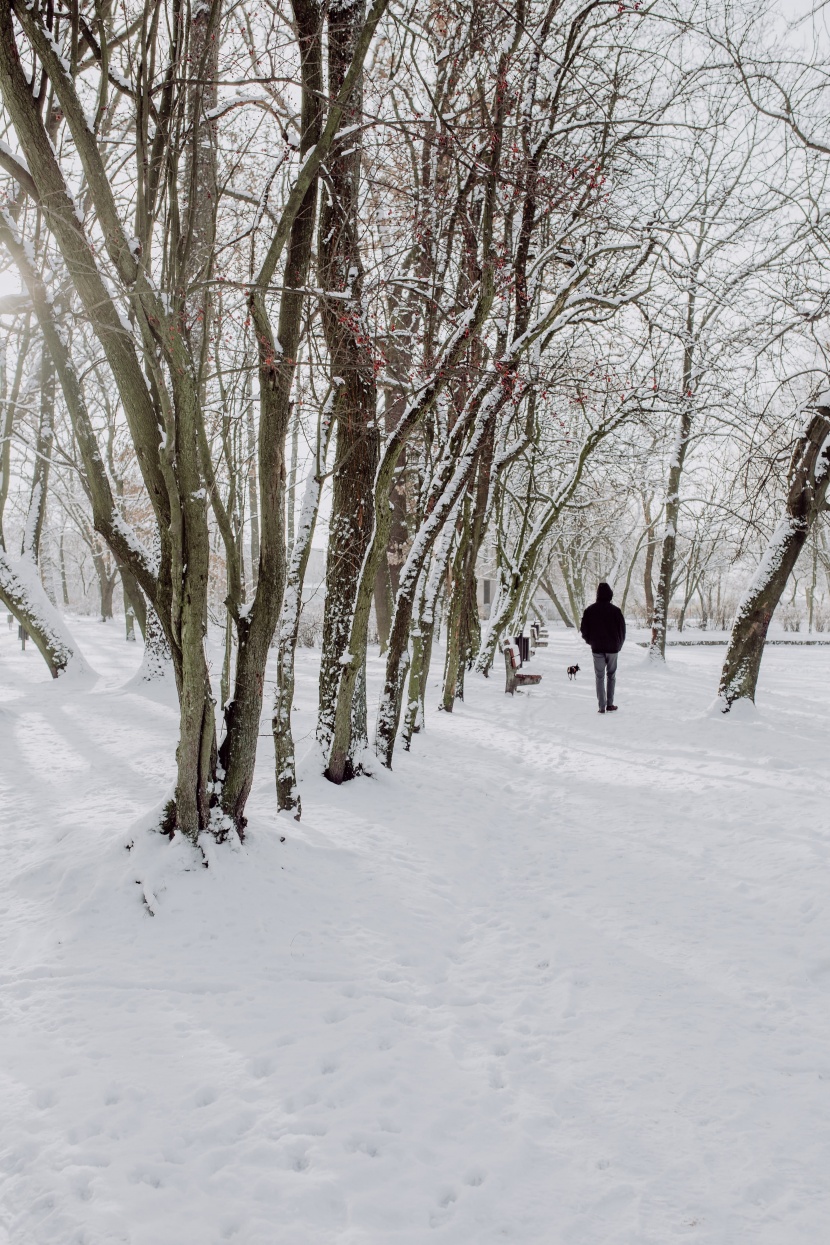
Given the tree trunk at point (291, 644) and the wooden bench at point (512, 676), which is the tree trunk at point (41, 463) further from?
the wooden bench at point (512, 676)

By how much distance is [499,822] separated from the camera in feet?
19.8

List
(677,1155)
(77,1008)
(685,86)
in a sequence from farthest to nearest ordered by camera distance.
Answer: (685,86)
(77,1008)
(677,1155)

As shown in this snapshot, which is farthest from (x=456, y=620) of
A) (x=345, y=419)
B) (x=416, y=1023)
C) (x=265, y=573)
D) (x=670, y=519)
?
(x=670, y=519)

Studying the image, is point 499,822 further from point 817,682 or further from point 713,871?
point 817,682

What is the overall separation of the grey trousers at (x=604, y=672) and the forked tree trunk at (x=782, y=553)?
6.33 feet

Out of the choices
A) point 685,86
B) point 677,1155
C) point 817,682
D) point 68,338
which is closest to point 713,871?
point 677,1155

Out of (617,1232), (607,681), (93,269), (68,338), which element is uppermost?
(68,338)

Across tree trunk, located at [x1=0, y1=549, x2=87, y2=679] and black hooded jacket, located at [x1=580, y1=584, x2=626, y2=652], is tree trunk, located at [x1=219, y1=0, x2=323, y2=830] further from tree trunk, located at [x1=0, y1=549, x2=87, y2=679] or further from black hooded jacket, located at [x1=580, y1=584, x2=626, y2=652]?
tree trunk, located at [x1=0, y1=549, x2=87, y2=679]

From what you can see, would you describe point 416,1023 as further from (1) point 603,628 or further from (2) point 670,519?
(2) point 670,519

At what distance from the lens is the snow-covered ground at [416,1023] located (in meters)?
2.13

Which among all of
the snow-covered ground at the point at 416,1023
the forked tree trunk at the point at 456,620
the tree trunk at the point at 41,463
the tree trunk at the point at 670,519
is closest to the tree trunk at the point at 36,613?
the tree trunk at the point at 41,463

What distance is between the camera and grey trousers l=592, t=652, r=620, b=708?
11.0 meters

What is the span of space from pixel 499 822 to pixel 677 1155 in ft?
12.2

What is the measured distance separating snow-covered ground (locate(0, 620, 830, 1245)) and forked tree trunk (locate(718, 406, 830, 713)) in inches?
133
